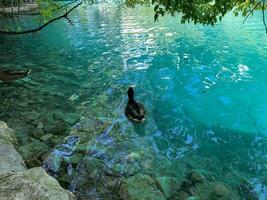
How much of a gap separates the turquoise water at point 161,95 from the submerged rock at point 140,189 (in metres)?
0.57

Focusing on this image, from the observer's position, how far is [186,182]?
7.80 meters

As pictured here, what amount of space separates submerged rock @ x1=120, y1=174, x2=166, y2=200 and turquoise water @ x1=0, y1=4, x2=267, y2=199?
0.57m

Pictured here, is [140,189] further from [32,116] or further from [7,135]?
[32,116]

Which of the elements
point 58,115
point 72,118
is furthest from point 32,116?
point 72,118

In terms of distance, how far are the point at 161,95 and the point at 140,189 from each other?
735 centimetres

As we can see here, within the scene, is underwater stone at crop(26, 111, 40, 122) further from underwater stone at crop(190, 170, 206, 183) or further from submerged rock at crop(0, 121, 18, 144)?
underwater stone at crop(190, 170, 206, 183)

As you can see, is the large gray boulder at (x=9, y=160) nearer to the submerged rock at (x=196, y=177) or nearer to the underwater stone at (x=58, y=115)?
the underwater stone at (x=58, y=115)

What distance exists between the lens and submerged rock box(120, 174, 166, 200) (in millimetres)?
7004

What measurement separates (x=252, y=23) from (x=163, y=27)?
35.0 feet

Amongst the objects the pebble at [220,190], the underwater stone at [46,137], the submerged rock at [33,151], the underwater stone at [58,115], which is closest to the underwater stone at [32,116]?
the underwater stone at [58,115]

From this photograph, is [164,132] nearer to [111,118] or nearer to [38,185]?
[111,118]

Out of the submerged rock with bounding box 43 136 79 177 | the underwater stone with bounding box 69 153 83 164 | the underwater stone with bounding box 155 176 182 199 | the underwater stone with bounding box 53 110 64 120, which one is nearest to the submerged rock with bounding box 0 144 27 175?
the submerged rock with bounding box 43 136 79 177

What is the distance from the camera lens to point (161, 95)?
14.1 metres

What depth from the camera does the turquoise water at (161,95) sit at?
9.15 metres
